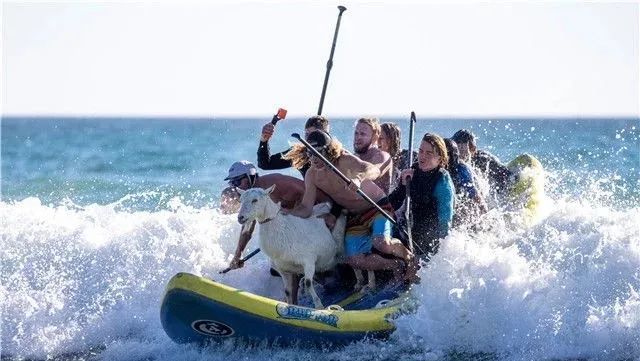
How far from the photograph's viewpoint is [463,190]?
29.7ft

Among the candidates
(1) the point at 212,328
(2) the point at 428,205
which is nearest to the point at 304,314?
(1) the point at 212,328

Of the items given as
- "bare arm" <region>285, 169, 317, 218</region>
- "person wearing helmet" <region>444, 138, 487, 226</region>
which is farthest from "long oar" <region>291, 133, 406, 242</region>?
"person wearing helmet" <region>444, 138, 487, 226</region>

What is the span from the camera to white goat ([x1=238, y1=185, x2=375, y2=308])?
8016 mm

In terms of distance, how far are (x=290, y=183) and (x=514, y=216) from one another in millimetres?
2482

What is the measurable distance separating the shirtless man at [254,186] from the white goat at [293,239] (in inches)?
9.7

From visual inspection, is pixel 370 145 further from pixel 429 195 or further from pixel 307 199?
pixel 307 199

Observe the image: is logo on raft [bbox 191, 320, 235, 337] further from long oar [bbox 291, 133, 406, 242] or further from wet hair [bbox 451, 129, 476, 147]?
wet hair [bbox 451, 129, 476, 147]

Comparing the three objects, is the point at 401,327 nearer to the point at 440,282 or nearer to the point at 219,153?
the point at 440,282

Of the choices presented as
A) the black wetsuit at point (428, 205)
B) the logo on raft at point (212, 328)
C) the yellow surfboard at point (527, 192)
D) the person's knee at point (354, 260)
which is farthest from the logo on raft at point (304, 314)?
the yellow surfboard at point (527, 192)

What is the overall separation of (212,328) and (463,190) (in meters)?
2.44

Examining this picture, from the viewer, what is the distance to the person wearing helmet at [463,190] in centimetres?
905

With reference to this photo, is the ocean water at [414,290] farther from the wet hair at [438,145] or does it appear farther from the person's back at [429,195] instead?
the wet hair at [438,145]

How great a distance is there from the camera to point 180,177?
2475 centimetres

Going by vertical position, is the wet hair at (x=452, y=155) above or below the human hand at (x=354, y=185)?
above
